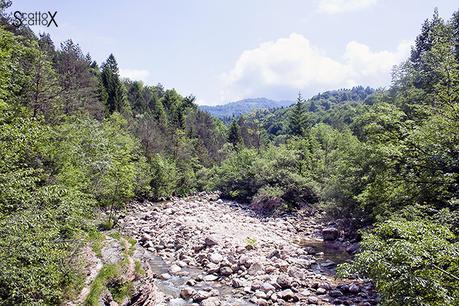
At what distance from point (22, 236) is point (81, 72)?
36.6 metres

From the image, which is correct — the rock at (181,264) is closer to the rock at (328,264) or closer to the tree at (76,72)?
the rock at (328,264)

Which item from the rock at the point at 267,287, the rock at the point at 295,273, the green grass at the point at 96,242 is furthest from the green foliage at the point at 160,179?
the rock at the point at 267,287

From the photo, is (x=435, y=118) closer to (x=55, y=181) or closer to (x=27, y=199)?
(x=27, y=199)

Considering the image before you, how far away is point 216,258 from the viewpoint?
1677cm

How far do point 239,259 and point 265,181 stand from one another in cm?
1869

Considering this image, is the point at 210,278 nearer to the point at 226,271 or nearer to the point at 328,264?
the point at 226,271

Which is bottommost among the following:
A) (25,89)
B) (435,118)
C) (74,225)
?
(74,225)

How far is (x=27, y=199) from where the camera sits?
8.66 meters

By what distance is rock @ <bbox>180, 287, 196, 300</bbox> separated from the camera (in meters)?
13.1

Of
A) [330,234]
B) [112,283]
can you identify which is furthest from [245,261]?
[330,234]

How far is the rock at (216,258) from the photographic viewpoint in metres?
16.6

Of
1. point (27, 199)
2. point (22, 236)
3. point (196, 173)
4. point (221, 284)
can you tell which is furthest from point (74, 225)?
point (196, 173)

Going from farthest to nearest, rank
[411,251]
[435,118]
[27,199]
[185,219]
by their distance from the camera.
→ 1. [185,219]
2. [435,118]
3. [27,199]
4. [411,251]

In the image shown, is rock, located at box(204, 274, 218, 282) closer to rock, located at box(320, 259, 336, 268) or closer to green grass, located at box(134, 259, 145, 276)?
green grass, located at box(134, 259, 145, 276)
